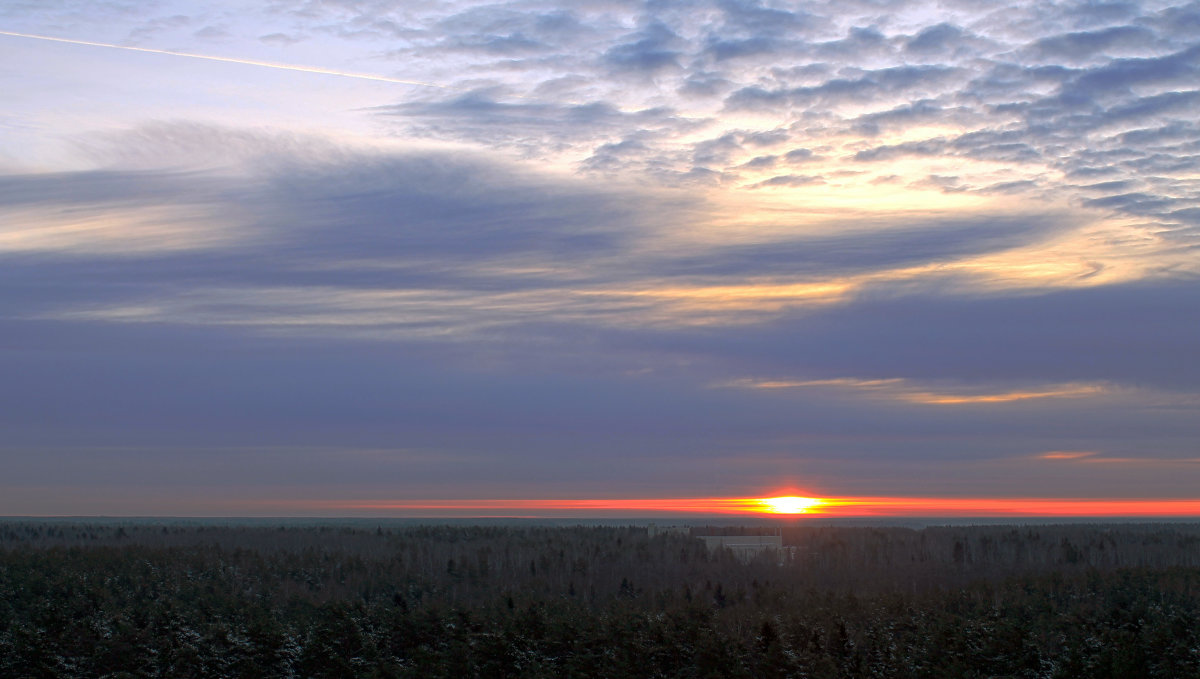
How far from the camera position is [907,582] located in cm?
5331

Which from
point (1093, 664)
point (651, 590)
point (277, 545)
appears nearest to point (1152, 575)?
point (651, 590)

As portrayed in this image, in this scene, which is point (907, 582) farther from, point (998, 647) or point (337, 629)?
point (337, 629)

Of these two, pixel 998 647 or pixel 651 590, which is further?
pixel 651 590

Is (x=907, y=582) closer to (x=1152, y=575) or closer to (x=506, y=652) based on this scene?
(x=1152, y=575)

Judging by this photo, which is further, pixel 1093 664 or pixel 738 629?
pixel 738 629

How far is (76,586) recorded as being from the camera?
4094 cm

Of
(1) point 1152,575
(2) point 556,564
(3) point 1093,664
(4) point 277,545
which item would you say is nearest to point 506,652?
(3) point 1093,664

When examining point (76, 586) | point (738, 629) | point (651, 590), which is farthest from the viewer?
point (651, 590)

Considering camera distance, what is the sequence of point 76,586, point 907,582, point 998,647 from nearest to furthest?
point 998,647
point 76,586
point 907,582

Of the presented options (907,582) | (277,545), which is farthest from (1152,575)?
(277,545)

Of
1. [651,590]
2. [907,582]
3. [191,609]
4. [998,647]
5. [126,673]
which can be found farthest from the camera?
[907,582]

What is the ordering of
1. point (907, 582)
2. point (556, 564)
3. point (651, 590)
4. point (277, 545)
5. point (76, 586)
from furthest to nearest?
point (277, 545) → point (556, 564) → point (907, 582) → point (651, 590) → point (76, 586)

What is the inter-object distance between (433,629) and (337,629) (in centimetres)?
260

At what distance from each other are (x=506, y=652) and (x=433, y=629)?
4445 millimetres
